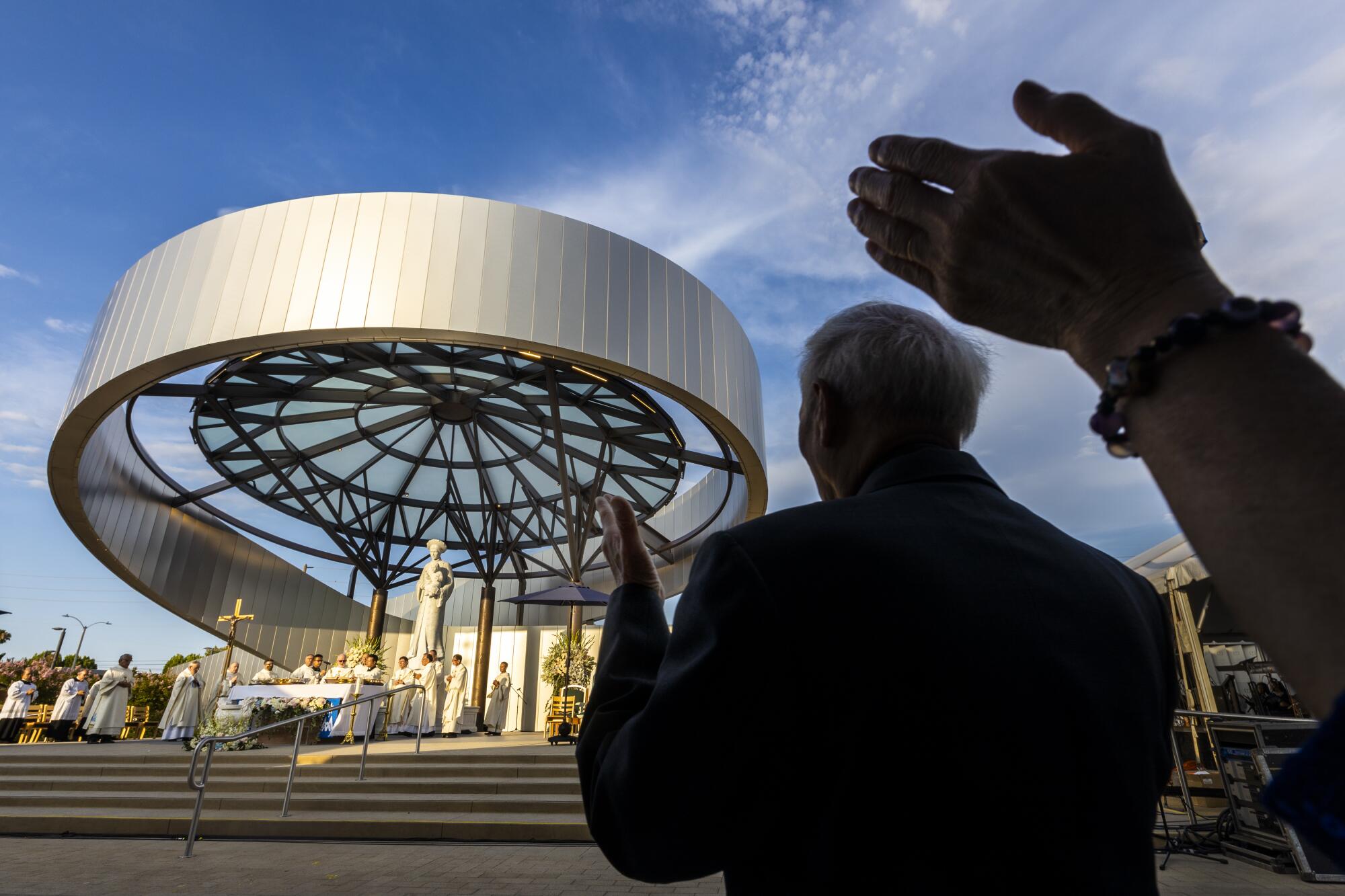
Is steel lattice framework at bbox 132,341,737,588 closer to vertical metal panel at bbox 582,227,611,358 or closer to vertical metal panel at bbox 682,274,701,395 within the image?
vertical metal panel at bbox 582,227,611,358

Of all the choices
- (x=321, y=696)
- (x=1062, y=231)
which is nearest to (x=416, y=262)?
(x=321, y=696)

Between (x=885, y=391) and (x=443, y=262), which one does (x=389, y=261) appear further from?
(x=885, y=391)

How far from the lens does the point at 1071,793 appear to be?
36.1 inches

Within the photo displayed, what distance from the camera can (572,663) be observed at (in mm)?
16984

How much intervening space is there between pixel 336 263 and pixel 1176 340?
13214 millimetres

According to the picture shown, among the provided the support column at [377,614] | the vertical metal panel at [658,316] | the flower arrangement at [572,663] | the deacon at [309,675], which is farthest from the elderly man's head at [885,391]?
the support column at [377,614]

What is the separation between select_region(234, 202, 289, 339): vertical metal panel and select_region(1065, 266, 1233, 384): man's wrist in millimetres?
13080

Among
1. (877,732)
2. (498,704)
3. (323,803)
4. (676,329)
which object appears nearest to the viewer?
(877,732)

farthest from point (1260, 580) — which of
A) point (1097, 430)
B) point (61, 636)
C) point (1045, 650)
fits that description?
point (61, 636)

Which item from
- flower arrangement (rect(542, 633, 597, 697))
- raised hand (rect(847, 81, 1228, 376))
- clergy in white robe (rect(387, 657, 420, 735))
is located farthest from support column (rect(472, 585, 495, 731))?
raised hand (rect(847, 81, 1228, 376))

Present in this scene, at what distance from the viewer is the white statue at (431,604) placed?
17.4 metres

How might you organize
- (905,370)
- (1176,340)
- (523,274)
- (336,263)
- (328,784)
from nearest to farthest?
1. (1176,340)
2. (905,370)
3. (328,784)
4. (336,263)
5. (523,274)

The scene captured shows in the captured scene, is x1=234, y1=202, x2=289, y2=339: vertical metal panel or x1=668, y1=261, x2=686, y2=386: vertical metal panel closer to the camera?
x1=234, y1=202, x2=289, y2=339: vertical metal panel

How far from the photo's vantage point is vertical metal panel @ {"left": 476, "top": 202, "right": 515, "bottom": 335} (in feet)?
39.5
